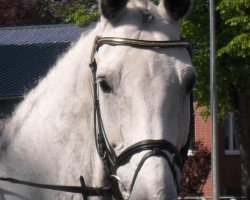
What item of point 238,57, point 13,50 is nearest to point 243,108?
point 238,57

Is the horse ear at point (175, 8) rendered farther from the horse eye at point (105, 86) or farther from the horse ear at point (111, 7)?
the horse eye at point (105, 86)

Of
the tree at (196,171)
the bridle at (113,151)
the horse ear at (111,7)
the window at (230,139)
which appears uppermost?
the window at (230,139)

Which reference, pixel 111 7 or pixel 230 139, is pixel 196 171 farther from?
pixel 111 7

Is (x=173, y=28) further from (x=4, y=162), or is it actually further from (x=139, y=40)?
(x=4, y=162)

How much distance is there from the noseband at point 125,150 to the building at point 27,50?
17.9m

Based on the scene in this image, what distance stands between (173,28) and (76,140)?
0.78m

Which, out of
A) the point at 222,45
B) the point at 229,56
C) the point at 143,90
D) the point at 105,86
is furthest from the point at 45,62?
the point at 143,90

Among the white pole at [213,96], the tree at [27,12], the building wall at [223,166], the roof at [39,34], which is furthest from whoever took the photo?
the tree at [27,12]

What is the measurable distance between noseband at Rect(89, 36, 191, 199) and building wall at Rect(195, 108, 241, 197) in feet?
89.1

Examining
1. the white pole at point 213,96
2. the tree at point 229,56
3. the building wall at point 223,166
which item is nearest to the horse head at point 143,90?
the white pole at point 213,96

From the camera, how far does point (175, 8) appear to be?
4688mm

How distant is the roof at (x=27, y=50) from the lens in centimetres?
2559

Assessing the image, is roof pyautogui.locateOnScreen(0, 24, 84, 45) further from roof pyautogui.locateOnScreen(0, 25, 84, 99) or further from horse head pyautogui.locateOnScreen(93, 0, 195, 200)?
horse head pyautogui.locateOnScreen(93, 0, 195, 200)

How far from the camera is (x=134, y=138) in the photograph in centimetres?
436
